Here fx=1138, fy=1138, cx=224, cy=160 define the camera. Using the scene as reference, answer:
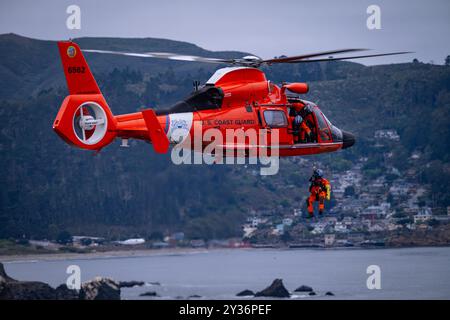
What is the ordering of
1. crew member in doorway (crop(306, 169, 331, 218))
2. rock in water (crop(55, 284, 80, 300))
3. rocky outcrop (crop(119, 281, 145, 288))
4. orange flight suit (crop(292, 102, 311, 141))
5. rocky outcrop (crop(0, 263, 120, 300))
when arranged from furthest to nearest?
rocky outcrop (crop(119, 281, 145, 288))
rock in water (crop(55, 284, 80, 300))
rocky outcrop (crop(0, 263, 120, 300))
orange flight suit (crop(292, 102, 311, 141))
crew member in doorway (crop(306, 169, 331, 218))

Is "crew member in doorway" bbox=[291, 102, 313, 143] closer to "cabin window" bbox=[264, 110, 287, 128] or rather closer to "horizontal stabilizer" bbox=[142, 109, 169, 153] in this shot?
"cabin window" bbox=[264, 110, 287, 128]

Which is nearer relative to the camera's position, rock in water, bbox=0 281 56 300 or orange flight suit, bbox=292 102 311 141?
orange flight suit, bbox=292 102 311 141

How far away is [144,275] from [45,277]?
32.8 feet

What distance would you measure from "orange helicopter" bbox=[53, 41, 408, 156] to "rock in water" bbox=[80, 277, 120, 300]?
45279 mm

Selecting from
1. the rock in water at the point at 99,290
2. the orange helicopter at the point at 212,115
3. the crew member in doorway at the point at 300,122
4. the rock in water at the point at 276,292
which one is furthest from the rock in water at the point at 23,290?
the crew member in doorway at the point at 300,122

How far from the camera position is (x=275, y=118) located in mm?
35219

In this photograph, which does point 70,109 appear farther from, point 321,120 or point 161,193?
point 161,193

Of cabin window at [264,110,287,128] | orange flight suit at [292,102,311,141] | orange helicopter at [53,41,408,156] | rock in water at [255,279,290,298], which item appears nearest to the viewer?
orange helicopter at [53,41,408,156]

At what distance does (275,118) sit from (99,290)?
4827 cm

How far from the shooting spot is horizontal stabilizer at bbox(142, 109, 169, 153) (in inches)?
1235

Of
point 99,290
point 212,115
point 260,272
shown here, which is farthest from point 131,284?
point 212,115

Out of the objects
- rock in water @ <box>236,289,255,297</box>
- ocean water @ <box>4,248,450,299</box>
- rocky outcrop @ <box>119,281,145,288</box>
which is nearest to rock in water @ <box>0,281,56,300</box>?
ocean water @ <box>4,248,450,299</box>

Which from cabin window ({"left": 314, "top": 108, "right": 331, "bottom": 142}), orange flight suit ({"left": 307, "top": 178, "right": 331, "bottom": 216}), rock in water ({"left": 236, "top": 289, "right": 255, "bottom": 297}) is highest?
cabin window ({"left": 314, "top": 108, "right": 331, "bottom": 142})

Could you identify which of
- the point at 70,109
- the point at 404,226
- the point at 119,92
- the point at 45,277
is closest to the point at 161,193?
the point at 70,109
